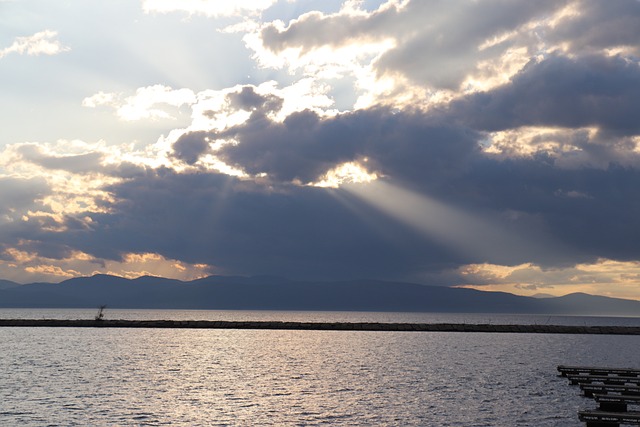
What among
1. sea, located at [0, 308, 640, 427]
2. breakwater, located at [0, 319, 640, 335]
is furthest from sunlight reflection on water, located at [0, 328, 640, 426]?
breakwater, located at [0, 319, 640, 335]

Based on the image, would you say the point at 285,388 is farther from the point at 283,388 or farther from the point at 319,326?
the point at 319,326

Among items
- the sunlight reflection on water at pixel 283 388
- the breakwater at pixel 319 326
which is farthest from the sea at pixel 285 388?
the breakwater at pixel 319 326

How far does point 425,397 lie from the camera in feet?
170

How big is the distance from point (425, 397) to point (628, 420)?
18614 mm

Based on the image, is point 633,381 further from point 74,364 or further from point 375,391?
point 74,364

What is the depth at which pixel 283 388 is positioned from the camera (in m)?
56.6

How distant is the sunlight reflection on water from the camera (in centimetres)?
4231

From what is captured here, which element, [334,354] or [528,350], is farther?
[528,350]

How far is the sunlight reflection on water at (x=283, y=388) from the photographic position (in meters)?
42.3

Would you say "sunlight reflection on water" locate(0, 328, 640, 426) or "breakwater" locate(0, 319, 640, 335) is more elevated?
"breakwater" locate(0, 319, 640, 335)

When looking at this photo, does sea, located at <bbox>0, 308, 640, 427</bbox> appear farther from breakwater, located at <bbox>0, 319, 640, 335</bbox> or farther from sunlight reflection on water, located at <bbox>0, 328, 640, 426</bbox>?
breakwater, located at <bbox>0, 319, 640, 335</bbox>

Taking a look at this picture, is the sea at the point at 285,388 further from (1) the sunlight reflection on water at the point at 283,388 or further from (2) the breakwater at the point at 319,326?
(2) the breakwater at the point at 319,326

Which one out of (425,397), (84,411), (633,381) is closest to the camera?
(84,411)

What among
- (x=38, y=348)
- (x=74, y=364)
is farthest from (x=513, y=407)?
(x=38, y=348)
